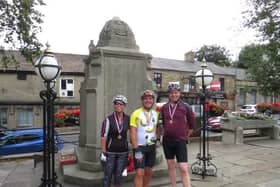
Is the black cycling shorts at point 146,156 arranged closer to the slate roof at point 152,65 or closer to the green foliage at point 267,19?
the green foliage at point 267,19

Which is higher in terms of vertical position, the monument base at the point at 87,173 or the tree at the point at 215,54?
the tree at the point at 215,54

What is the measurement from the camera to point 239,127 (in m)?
9.54

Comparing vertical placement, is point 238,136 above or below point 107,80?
below

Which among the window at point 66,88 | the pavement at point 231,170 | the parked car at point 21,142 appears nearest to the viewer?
the pavement at point 231,170

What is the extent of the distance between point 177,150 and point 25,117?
22568mm

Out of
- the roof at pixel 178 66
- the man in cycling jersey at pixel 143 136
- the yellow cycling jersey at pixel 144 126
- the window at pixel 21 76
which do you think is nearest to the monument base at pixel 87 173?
the man in cycling jersey at pixel 143 136

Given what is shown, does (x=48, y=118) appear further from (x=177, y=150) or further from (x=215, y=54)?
(x=215, y=54)

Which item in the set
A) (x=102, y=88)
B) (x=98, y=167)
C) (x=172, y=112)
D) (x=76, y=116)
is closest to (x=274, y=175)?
(x=172, y=112)

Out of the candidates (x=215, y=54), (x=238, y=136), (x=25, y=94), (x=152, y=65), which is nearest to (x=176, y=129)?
(x=238, y=136)

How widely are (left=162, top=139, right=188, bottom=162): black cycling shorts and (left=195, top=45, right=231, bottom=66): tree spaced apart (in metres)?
52.2

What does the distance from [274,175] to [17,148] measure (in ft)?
32.6

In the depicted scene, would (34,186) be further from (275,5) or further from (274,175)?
(275,5)

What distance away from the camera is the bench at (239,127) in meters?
9.49

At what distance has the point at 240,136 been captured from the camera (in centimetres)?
948
